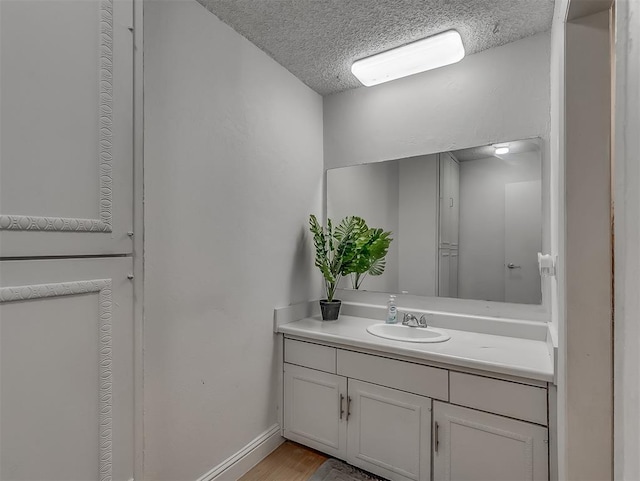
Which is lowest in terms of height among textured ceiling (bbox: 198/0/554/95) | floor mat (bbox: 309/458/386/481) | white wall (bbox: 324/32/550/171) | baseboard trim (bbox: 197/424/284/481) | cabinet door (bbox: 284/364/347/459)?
floor mat (bbox: 309/458/386/481)

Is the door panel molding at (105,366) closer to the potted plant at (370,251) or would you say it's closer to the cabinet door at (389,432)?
the cabinet door at (389,432)

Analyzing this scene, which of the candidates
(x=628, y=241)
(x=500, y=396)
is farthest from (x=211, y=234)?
(x=628, y=241)

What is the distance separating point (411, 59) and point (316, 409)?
215 cm

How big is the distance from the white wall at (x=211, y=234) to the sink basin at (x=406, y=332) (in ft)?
1.98

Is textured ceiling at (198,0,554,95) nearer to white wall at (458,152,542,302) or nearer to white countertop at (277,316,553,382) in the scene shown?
white wall at (458,152,542,302)

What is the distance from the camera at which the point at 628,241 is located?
1.13ft

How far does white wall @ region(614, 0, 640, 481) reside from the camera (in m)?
0.31

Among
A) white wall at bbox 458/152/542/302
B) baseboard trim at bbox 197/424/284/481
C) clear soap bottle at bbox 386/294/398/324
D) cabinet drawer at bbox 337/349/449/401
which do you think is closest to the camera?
cabinet drawer at bbox 337/349/449/401

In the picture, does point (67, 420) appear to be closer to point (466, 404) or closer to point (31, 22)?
point (31, 22)

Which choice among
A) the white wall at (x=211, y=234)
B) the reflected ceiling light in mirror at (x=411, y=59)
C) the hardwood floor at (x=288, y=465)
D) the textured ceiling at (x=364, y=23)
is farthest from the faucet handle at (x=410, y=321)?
the textured ceiling at (x=364, y=23)

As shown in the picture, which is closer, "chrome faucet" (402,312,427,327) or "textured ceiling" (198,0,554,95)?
"textured ceiling" (198,0,554,95)

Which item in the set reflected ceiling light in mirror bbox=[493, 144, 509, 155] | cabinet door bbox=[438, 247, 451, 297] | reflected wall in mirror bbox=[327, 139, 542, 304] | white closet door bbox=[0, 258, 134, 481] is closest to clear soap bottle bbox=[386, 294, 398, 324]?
reflected wall in mirror bbox=[327, 139, 542, 304]

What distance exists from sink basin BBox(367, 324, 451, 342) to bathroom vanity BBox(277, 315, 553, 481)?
0.07 metres

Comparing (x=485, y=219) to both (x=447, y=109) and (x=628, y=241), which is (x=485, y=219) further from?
(x=628, y=241)
